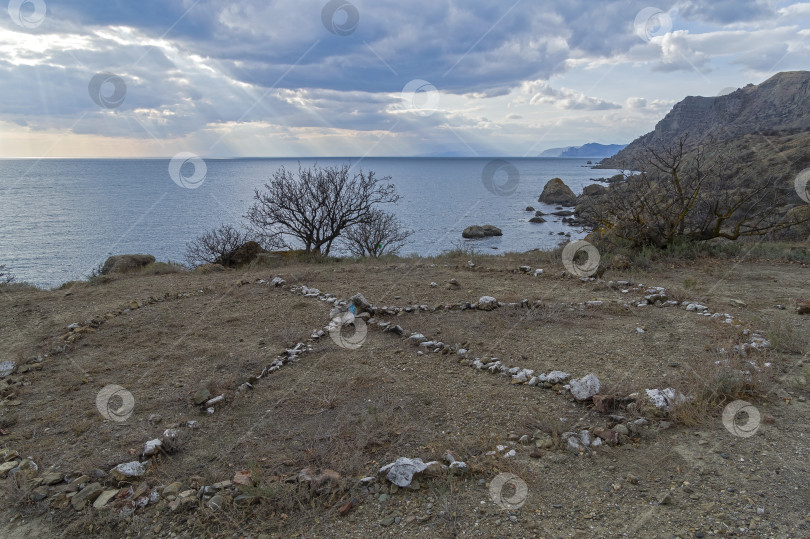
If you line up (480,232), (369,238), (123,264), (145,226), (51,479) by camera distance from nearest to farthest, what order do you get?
(51,479) < (123,264) < (369,238) < (480,232) < (145,226)

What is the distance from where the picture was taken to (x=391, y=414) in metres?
5.16

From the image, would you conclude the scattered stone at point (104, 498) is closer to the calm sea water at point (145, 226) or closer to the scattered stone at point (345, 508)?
the scattered stone at point (345, 508)

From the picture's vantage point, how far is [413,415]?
5.26m

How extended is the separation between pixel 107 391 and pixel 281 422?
8.67 feet

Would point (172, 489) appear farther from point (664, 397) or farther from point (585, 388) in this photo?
point (664, 397)

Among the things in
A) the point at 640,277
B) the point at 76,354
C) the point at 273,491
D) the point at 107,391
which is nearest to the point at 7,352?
the point at 76,354

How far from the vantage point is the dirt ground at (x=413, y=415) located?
3.74 m

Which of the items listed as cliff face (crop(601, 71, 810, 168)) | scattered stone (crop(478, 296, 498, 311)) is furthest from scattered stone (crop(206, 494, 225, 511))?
cliff face (crop(601, 71, 810, 168))

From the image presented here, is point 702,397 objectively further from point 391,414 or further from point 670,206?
point 670,206

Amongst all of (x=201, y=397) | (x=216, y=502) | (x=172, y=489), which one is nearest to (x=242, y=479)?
(x=216, y=502)

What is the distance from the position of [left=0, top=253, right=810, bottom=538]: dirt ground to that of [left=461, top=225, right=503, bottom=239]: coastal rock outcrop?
27326 mm

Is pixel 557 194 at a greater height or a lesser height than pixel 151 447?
lesser

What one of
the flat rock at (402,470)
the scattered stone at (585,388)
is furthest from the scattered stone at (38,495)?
the scattered stone at (585,388)

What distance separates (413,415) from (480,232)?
33689mm
